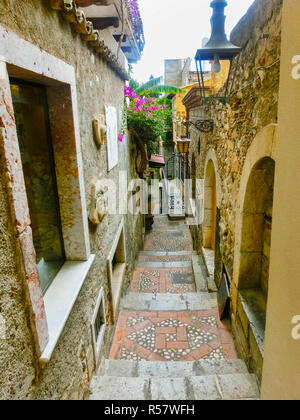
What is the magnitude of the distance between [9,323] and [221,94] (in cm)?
429

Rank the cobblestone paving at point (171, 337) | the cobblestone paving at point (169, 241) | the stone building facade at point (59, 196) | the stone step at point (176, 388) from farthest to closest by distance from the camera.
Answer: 1. the cobblestone paving at point (169, 241)
2. the cobblestone paving at point (171, 337)
3. the stone step at point (176, 388)
4. the stone building facade at point (59, 196)

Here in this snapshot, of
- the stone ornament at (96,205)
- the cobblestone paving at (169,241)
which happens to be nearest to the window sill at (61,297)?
the stone ornament at (96,205)

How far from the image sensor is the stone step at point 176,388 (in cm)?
279

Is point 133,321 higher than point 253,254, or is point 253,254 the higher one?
point 253,254

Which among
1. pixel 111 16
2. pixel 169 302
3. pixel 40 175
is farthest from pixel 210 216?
pixel 40 175

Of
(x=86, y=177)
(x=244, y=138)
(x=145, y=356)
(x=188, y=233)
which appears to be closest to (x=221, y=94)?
(x=244, y=138)

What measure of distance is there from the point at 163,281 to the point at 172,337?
2332 mm

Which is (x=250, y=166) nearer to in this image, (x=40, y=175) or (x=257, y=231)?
(x=257, y=231)

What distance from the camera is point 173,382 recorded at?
298 cm

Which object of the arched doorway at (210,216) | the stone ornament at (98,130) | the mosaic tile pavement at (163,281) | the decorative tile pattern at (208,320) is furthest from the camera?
the arched doorway at (210,216)

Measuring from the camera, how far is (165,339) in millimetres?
4059

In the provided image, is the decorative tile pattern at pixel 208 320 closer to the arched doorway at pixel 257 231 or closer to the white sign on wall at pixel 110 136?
the arched doorway at pixel 257 231

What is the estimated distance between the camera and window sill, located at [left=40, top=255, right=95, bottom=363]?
1.71 m

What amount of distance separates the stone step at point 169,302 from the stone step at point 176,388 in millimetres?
1810
